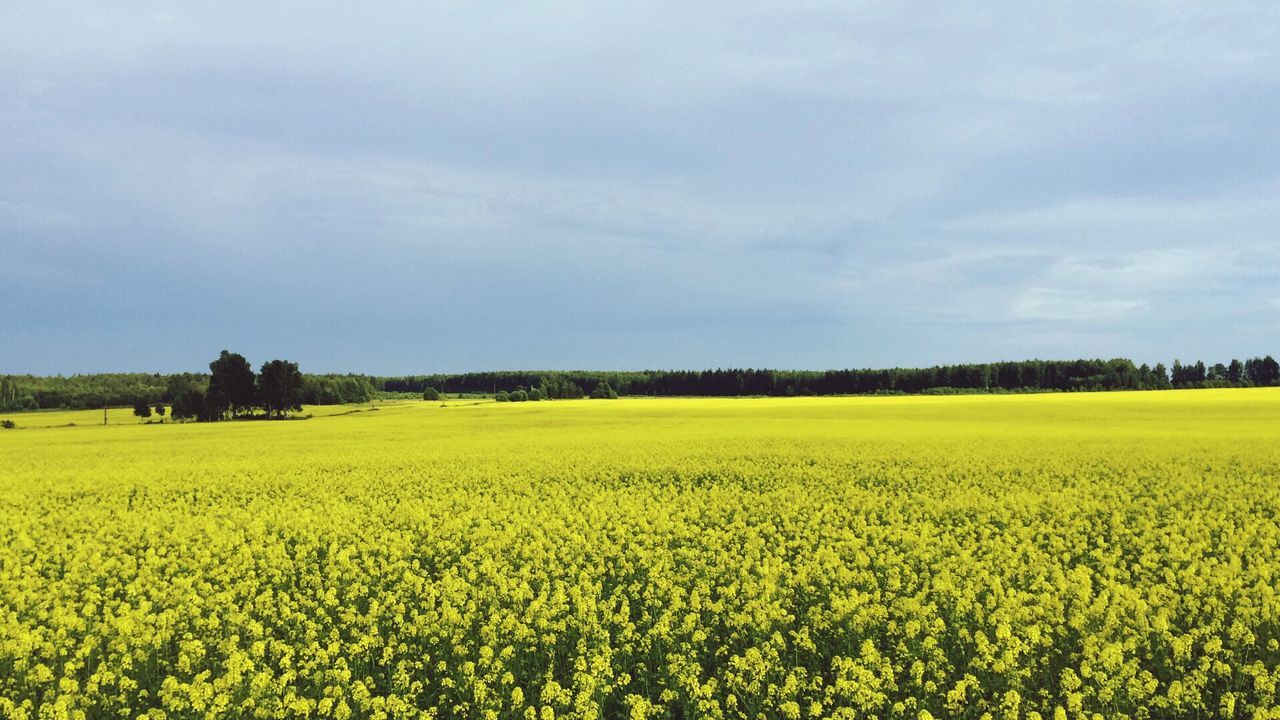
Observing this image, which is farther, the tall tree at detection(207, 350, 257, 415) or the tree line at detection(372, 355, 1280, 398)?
the tree line at detection(372, 355, 1280, 398)

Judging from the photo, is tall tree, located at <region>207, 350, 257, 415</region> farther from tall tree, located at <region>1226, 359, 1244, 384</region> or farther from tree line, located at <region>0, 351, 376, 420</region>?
tall tree, located at <region>1226, 359, 1244, 384</region>

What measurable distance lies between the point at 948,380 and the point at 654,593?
5231 inches

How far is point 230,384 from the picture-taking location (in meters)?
77.3

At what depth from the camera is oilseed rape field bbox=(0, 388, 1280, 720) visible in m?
7.04

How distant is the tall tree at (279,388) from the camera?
3081 inches

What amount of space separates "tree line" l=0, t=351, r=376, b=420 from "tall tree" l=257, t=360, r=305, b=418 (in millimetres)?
103

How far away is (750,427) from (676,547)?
30.4m

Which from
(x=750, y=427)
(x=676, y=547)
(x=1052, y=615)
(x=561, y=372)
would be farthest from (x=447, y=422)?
(x=561, y=372)

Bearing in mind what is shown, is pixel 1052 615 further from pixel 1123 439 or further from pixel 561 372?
pixel 561 372

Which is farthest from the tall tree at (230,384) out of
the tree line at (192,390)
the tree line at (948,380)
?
the tree line at (948,380)

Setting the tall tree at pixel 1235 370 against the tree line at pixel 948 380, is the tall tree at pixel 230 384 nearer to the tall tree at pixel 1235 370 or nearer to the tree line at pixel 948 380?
the tree line at pixel 948 380

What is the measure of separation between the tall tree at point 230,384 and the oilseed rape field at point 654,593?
200ft

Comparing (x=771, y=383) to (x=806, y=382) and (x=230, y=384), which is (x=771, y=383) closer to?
(x=806, y=382)

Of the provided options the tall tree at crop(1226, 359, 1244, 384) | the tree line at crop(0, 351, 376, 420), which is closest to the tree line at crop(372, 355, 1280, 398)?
the tall tree at crop(1226, 359, 1244, 384)
